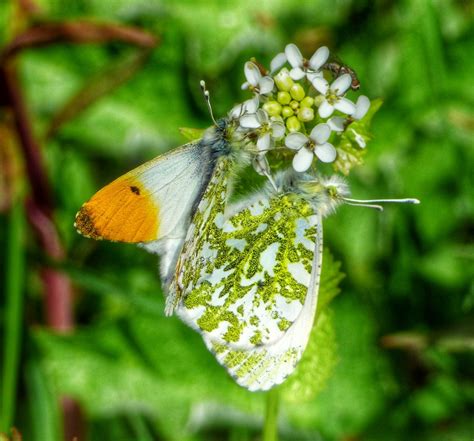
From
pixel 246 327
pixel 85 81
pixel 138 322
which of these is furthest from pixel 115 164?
pixel 246 327

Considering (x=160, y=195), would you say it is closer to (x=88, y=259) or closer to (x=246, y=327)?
(x=246, y=327)

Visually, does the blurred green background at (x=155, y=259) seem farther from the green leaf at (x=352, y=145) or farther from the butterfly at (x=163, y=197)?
the green leaf at (x=352, y=145)

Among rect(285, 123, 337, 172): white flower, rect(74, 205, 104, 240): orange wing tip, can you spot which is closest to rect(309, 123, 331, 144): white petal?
rect(285, 123, 337, 172): white flower

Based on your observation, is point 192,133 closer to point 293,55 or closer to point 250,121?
point 250,121

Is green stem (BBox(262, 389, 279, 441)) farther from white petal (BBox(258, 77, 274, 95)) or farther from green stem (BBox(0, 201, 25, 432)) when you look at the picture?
green stem (BBox(0, 201, 25, 432))

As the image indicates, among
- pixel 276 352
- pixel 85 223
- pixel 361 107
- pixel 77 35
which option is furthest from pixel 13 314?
pixel 361 107
